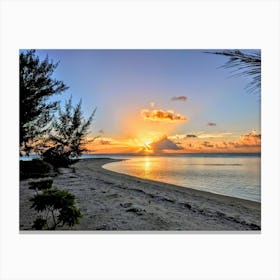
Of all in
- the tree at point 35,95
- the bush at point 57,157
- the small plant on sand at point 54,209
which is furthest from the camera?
the bush at point 57,157

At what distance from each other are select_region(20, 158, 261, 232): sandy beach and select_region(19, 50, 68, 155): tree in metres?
0.45

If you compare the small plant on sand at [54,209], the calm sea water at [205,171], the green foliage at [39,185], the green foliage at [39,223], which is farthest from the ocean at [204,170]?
the green foliage at [39,223]

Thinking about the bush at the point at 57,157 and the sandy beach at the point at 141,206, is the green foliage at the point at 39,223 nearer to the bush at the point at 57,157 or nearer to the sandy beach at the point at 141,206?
the sandy beach at the point at 141,206

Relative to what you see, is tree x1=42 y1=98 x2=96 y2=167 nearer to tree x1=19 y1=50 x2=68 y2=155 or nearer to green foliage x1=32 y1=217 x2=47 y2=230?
tree x1=19 y1=50 x2=68 y2=155

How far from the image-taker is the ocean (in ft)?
10.5

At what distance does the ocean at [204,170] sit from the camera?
10.5 feet

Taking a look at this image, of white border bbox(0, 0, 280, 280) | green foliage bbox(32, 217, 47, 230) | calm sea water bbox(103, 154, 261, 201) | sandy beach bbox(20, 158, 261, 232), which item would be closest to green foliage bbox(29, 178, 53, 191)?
sandy beach bbox(20, 158, 261, 232)

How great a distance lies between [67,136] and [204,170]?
4.63ft

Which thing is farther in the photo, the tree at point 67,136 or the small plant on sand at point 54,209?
the tree at point 67,136

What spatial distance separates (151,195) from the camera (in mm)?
3367
